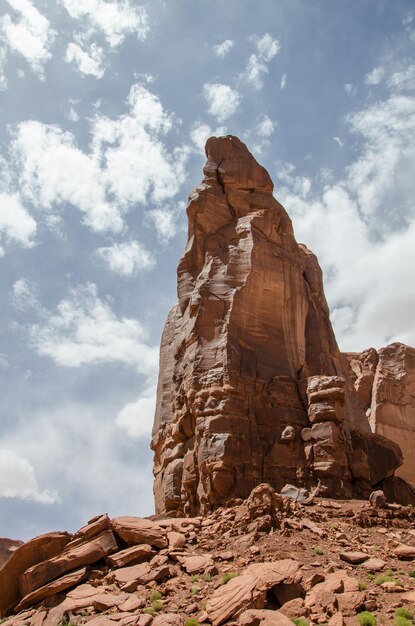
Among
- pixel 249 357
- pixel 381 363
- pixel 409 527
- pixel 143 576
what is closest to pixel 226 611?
pixel 143 576

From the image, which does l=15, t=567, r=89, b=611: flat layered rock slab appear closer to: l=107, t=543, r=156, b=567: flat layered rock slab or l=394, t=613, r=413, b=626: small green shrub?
l=107, t=543, r=156, b=567: flat layered rock slab

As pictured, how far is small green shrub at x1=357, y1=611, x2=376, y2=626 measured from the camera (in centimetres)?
1320

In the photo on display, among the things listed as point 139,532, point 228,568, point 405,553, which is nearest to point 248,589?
point 228,568

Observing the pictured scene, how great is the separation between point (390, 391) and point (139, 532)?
44566mm

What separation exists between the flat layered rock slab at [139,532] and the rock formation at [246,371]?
17.1 ft

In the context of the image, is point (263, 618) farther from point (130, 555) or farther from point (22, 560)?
point (22, 560)

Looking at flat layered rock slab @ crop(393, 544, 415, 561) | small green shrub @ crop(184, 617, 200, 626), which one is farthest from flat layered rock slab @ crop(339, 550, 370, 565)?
small green shrub @ crop(184, 617, 200, 626)

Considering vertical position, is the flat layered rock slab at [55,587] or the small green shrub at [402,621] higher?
the flat layered rock slab at [55,587]

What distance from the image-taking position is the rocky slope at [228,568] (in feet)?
47.4

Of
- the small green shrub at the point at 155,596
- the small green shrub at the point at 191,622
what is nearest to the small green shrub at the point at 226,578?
the small green shrub at the point at 155,596

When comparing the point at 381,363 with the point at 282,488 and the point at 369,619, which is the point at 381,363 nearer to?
the point at 282,488

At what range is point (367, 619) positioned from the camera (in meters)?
13.3

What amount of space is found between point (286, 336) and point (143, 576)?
56.5ft

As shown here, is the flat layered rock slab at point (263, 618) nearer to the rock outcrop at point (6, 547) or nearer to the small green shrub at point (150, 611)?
the small green shrub at point (150, 611)
